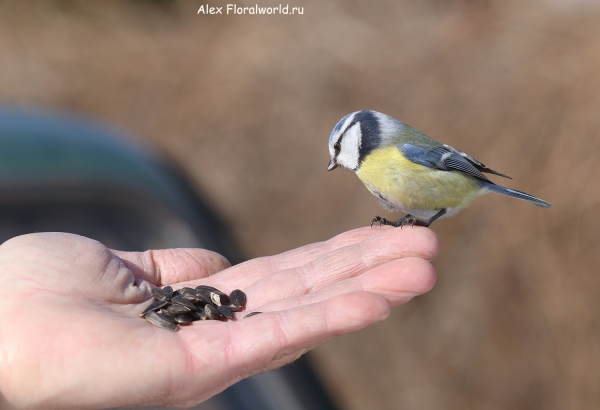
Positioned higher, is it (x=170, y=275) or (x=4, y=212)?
(x=4, y=212)

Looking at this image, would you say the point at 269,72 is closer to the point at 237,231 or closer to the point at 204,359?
the point at 237,231

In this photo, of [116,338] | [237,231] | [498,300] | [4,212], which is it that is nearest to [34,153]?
[4,212]

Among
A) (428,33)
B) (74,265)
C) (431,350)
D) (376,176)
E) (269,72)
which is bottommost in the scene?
(431,350)

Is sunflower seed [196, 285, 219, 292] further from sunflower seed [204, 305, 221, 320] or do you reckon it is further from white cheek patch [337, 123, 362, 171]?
white cheek patch [337, 123, 362, 171]

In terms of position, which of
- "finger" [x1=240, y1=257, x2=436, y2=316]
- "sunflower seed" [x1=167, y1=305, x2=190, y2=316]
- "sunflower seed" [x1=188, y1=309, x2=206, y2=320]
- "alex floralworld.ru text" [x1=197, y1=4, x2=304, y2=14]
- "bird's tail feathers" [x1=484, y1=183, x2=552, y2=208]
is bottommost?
"sunflower seed" [x1=188, y1=309, x2=206, y2=320]

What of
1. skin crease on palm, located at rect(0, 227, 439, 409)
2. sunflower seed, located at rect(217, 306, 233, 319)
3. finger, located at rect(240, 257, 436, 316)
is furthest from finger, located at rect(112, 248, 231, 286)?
finger, located at rect(240, 257, 436, 316)

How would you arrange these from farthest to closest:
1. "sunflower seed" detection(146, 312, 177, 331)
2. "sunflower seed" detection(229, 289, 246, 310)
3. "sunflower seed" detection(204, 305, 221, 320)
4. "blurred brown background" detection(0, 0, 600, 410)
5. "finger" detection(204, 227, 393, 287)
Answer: "blurred brown background" detection(0, 0, 600, 410) → "finger" detection(204, 227, 393, 287) → "sunflower seed" detection(229, 289, 246, 310) → "sunflower seed" detection(204, 305, 221, 320) → "sunflower seed" detection(146, 312, 177, 331)

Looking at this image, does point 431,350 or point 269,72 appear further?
point 269,72
